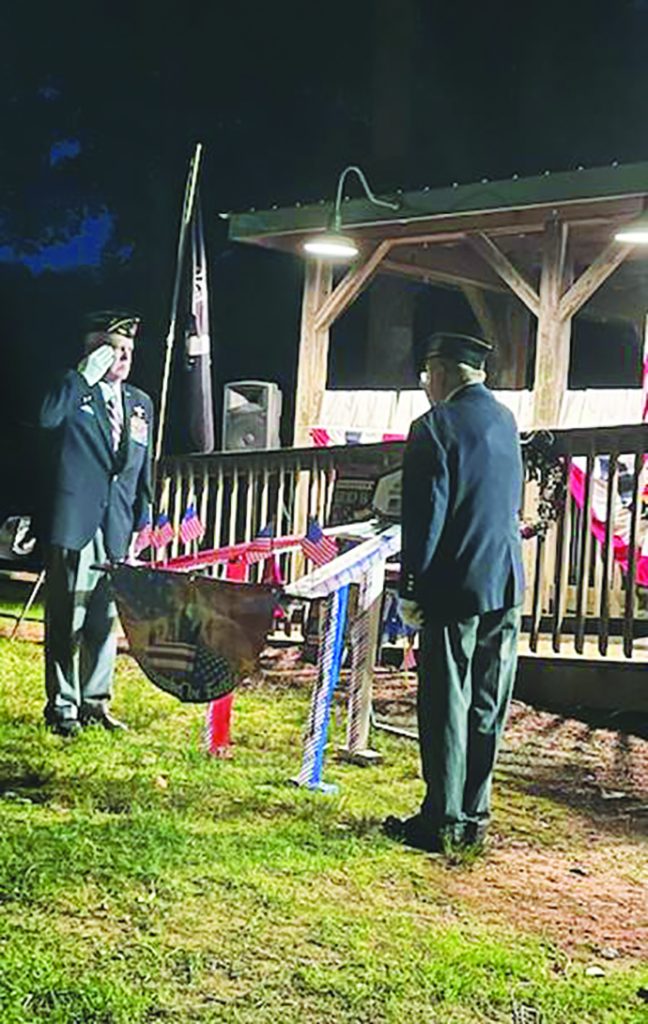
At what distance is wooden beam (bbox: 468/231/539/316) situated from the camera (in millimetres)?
11766

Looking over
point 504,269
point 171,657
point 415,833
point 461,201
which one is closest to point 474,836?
point 415,833

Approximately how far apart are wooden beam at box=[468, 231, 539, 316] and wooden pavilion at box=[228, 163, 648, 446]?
0.03 ft

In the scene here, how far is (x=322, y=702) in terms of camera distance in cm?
627

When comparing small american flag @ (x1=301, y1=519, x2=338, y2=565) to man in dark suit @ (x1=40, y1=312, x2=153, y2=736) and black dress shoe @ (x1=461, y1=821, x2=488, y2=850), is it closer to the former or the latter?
man in dark suit @ (x1=40, y1=312, x2=153, y2=736)

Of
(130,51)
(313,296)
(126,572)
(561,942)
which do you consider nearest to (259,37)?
(130,51)

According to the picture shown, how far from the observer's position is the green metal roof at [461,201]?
10612 mm

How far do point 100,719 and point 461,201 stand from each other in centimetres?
579

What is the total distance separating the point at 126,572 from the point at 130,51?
21695mm

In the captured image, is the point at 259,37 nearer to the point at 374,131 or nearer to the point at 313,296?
the point at 374,131

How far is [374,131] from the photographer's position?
1928 centimetres

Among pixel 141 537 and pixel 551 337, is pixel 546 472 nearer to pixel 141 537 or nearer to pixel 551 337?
pixel 141 537

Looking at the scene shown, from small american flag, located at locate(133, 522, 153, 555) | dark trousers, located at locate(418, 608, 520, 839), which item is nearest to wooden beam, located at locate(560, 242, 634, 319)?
small american flag, located at locate(133, 522, 153, 555)

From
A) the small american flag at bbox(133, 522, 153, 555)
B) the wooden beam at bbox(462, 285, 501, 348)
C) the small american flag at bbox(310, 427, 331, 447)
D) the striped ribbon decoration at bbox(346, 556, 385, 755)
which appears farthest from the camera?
the wooden beam at bbox(462, 285, 501, 348)

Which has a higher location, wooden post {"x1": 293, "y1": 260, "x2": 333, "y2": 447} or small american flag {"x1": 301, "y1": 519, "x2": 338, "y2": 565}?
wooden post {"x1": 293, "y1": 260, "x2": 333, "y2": 447}
